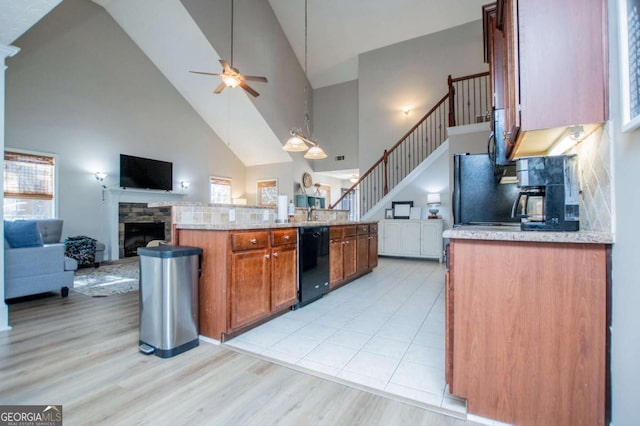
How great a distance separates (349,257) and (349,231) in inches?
14.9

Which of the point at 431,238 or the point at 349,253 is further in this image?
the point at 431,238

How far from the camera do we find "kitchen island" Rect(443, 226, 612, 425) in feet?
4.24

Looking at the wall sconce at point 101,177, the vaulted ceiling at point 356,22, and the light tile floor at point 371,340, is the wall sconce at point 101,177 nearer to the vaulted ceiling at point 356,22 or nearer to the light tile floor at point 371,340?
the light tile floor at point 371,340

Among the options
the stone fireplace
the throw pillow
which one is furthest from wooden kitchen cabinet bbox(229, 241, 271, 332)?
the stone fireplace

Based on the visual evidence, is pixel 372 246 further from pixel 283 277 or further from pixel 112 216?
pixel 112 216

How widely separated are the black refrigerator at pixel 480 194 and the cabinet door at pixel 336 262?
1502 mm

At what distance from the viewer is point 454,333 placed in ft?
5.08

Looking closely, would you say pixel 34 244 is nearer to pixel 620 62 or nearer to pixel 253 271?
pixel 253 271

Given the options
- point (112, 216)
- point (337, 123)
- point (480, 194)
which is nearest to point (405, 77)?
point (337, 123)

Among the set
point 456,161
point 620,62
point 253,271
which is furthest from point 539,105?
point 253,271

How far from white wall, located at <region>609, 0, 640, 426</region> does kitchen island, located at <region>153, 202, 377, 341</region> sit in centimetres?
223

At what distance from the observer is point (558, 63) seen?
1.33 meters

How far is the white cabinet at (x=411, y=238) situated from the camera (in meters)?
6.29

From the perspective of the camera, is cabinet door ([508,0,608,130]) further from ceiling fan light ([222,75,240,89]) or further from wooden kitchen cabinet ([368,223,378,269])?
ceiling fan light ([222,75,240,89])
